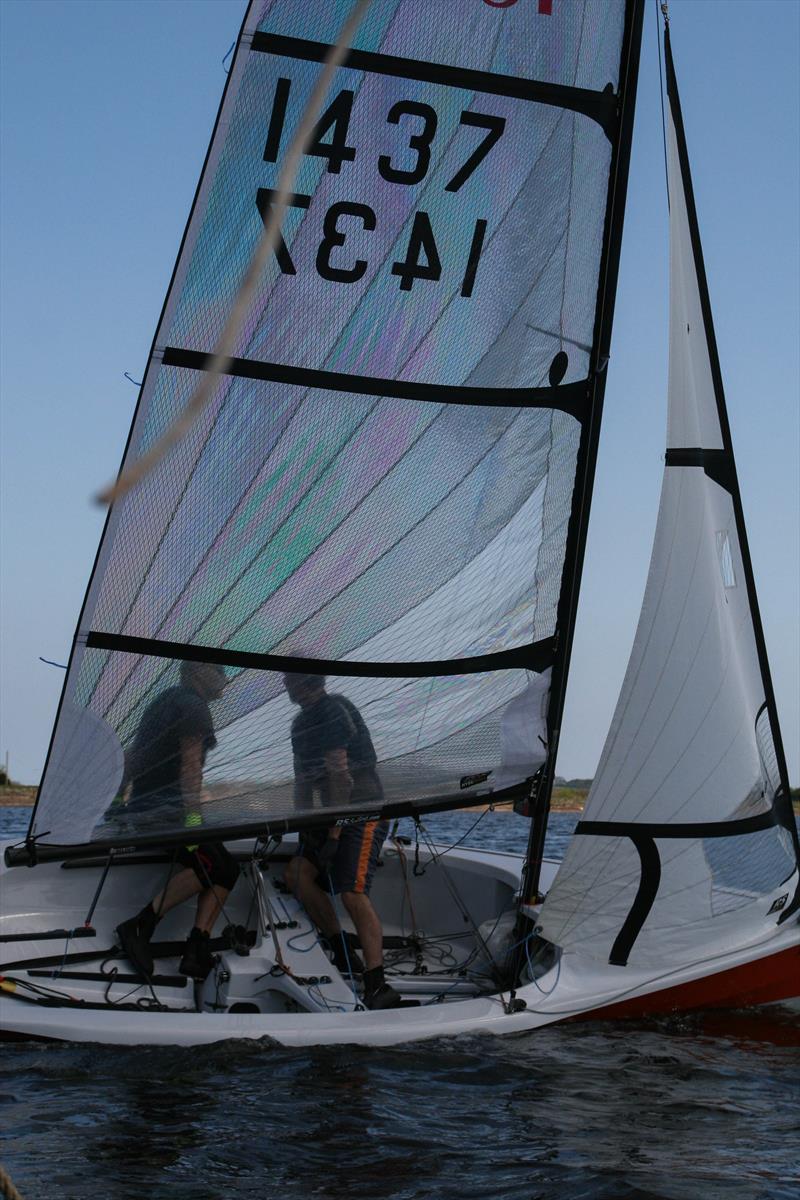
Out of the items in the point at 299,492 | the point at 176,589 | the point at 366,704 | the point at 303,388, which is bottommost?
the point at 366,704

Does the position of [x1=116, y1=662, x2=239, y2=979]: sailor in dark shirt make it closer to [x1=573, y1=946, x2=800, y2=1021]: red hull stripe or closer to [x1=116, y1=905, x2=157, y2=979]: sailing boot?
[x1=116, y1=905, x2=157, y2=979]: sailing boot

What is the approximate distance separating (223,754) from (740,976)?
2503mm

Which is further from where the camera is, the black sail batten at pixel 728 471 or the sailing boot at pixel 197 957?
the black sail batten at pixel 728 471

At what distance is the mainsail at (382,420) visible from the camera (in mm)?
5445

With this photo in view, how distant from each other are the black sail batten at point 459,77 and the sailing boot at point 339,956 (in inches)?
156

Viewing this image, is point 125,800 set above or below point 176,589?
below

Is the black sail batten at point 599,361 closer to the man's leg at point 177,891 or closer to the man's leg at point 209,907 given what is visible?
the man's leg at point 209,907

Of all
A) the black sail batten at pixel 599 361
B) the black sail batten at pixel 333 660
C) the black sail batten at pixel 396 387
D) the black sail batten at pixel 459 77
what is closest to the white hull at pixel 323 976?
the black sail batten at pixel 599 361

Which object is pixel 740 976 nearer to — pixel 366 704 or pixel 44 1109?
pixel 366 704

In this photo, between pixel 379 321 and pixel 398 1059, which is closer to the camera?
pixel 398 1059

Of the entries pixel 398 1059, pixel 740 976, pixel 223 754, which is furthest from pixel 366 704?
pixel 740 976

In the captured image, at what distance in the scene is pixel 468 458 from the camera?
591 centimetres

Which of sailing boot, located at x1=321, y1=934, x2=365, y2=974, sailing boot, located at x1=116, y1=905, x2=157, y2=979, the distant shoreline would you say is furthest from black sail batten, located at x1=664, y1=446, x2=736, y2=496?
the distant shoreline

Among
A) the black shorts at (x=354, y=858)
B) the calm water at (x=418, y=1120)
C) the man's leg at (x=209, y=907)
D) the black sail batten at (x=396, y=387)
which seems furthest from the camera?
the man's leg at (x=209, y=907)
